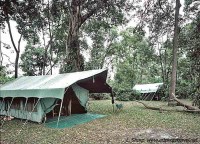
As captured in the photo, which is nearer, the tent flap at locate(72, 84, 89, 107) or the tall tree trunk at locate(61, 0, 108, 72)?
the tent flap at locate(72, 84, 89, 107)

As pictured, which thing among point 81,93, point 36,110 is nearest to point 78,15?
point 81,93

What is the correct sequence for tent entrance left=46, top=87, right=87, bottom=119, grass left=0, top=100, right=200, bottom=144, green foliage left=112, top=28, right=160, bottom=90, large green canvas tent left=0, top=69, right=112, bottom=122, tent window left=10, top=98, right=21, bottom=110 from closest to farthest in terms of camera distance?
grass left=0, top=100, right=200, bottom=144 → large green canvas tent left=0, top=69, right=112, bottom=122 → tent window left=10, top=98, right=21, bottom=110 → tent entrance left=46, top=87, right=87, bottom=119 → green foliage left=112, top=28, right=160, bottom=90

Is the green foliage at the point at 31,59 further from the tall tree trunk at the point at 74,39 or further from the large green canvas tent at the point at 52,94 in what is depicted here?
the large green canvas tent at the point at 52,94

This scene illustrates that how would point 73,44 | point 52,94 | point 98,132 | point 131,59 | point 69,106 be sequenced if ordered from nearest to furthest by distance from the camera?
point 98,132
point 52,94
point 69,106
point 73,44
point 131,59

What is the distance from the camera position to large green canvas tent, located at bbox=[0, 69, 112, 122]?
11.6 metres

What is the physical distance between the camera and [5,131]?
9891 millimetres

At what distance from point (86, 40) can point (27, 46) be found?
8.23 m

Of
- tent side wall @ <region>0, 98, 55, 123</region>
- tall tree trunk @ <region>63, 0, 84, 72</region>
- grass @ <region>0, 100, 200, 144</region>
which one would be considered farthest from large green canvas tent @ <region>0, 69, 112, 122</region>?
tall tree trunk @ <region>63, 0, 84, 72</region>

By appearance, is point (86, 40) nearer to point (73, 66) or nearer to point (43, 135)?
point (73, 66)

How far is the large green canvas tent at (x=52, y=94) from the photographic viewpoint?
11594mm

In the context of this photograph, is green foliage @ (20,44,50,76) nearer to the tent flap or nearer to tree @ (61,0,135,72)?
tree @ (61,0,135,72)

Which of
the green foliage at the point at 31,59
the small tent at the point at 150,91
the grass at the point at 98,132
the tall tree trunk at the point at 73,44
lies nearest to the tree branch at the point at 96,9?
the tall tree trunk at the point at 73,44

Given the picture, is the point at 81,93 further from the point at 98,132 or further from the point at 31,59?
the point at 31,59

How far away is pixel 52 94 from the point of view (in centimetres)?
1105
